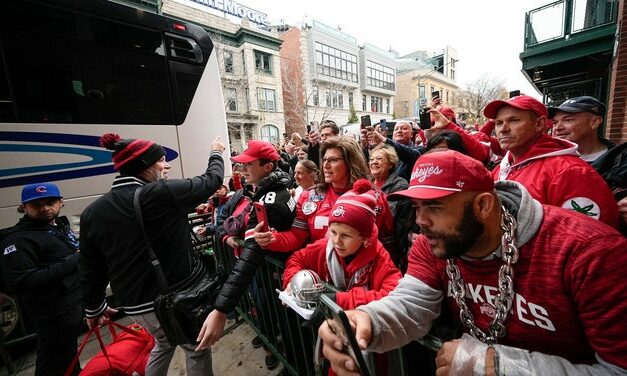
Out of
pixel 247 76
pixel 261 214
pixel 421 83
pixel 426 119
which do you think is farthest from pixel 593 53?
pixel 421 83

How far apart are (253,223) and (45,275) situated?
7.16 feet

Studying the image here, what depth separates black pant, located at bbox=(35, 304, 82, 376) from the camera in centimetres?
271

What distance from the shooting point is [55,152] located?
3854mm

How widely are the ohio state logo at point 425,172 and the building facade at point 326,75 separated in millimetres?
26768

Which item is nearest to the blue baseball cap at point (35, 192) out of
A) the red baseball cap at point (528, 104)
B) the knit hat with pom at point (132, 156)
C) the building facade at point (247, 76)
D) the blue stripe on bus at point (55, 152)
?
the knit hat with pom at point (132, 156)

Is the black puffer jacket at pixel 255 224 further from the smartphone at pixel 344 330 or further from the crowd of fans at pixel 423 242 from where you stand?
the smartphone at pixel 344 330

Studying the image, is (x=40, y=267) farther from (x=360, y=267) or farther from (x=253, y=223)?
(x=360, y=267)

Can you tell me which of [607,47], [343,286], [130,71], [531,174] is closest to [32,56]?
[130,71]

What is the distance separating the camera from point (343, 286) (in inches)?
78.9

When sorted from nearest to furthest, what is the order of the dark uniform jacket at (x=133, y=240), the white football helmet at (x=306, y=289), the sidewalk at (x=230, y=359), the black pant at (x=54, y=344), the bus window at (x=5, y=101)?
the white football helmet at (x=306, y=289) < the dark uniform jacket at (x=133, y=240) < the black pant at (x=54, y=344) < the sidewalk at (x=230, y=359) < the bus window at (x=5, y=101)

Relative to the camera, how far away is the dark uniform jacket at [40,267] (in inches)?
101

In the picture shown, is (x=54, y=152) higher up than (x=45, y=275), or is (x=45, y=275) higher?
(x=54, y=152)

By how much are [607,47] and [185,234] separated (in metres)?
10.9

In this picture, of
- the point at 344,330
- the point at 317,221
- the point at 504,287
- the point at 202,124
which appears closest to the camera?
the point at 344,330
